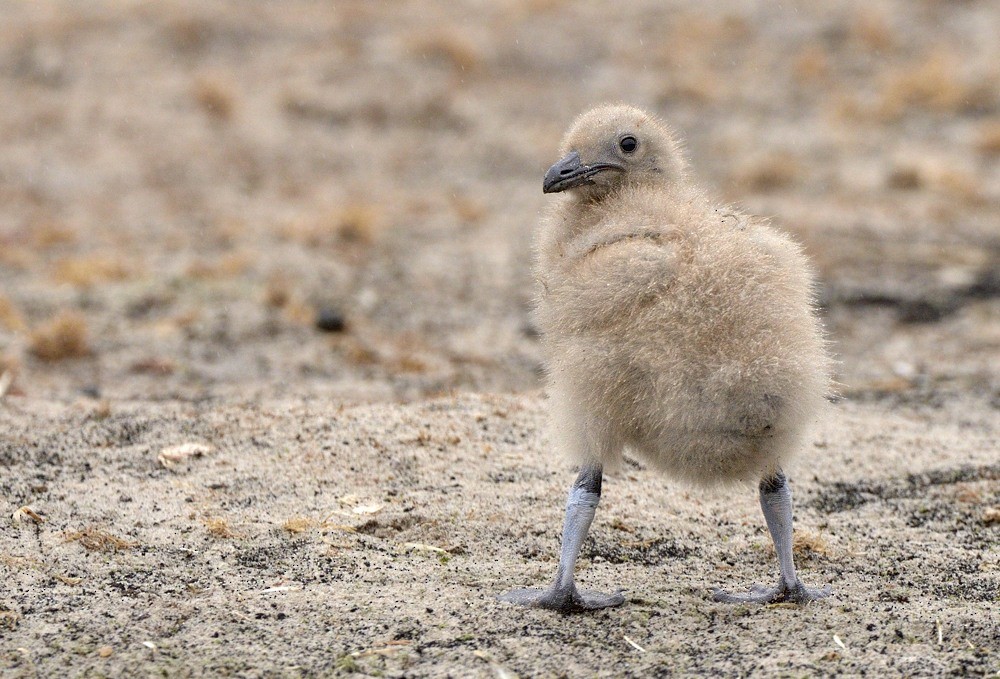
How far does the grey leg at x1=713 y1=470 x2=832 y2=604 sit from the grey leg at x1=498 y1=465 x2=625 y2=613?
0.47 meters

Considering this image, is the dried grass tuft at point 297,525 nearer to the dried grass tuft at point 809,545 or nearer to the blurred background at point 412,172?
the dried grass tuft at point 809,545

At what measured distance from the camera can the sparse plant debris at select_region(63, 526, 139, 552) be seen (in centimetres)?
461

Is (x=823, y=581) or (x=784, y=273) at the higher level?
(x=784, y=273)

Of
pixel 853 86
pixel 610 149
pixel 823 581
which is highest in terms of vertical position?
pixel 853 86

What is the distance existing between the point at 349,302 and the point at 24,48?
9.06 meters

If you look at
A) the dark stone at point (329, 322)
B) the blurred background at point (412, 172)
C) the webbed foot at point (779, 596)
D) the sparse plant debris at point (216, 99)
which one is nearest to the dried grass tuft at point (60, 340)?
the blurred background at point (412, 172)

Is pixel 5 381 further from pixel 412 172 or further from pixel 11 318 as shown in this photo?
pixel 412 172

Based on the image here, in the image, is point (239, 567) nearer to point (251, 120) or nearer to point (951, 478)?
point (951, 478)

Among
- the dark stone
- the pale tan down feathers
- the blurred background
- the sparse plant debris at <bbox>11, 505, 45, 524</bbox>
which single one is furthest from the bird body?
the dark stone

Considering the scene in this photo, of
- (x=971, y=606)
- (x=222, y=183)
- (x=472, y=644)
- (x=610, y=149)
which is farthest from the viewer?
(x=222, y=183)

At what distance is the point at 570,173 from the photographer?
4.61 metres

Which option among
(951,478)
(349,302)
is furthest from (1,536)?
(349,302)

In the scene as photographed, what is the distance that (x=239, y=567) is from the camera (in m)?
4.55

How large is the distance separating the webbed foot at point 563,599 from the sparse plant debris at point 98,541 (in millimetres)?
1455
